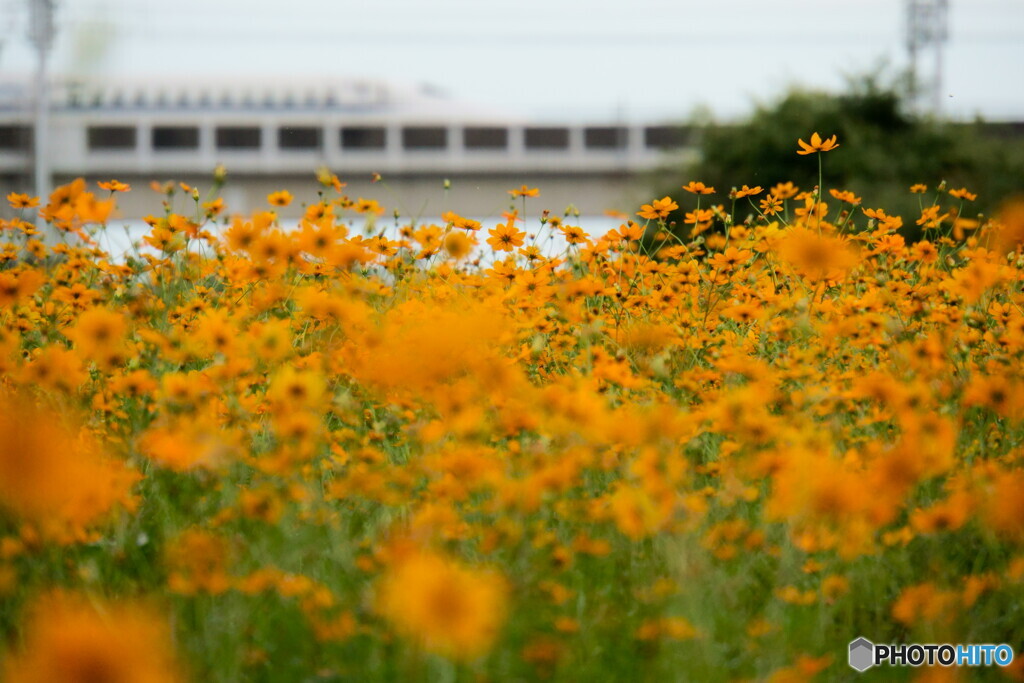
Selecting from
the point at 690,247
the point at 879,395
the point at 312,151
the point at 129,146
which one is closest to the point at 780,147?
the point at 690,247

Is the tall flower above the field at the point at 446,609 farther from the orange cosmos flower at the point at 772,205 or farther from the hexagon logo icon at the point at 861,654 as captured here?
the orange cosmos flower at the point at 772,205

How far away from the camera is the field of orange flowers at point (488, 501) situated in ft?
3.66

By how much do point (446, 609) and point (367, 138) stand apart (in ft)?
132

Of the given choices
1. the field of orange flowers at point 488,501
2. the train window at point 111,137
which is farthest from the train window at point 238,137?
the field of orange flowers at point 488,501

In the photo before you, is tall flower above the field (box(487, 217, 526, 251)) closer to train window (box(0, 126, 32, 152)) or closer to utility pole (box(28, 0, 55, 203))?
utility pole (box(28, 0, 55, 203))

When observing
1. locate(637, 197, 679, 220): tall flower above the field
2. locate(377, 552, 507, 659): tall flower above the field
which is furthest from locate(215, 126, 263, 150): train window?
locate(377, 552, 507, 659): tall flower above the field

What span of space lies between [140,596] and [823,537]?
92 centimetres

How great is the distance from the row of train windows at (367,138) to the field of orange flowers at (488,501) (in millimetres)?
36407

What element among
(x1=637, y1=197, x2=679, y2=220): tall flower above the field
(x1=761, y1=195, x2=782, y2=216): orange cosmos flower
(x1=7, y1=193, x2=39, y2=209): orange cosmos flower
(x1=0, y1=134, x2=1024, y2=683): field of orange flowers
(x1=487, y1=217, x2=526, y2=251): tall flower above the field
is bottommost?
(x1=0, y1=134, x2=1024, y2=683): field of orange flowers

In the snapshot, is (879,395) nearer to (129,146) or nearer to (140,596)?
(140,596)

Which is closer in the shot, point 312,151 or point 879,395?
point 879,395

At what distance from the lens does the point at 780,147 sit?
58.2 ft

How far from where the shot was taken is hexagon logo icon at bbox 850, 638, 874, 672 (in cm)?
132

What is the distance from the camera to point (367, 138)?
3984 cm
